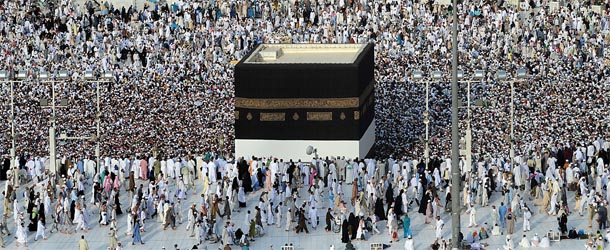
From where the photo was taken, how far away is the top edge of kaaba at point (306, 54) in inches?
3383

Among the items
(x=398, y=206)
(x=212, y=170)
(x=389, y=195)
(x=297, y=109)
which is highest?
(x=297, y=109)

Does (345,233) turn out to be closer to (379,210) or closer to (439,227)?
(379,210)

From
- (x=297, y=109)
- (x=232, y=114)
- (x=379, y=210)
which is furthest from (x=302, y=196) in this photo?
(x=232, y=114)

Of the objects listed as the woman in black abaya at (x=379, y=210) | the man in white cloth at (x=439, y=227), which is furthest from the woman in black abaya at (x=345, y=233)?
the man in white cloth at (x=439, y=227)

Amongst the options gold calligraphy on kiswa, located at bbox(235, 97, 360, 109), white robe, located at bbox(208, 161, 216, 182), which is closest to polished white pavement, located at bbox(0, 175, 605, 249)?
white robe, located at bbox(208, 161, 216, 182)

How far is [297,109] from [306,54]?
4903 mm

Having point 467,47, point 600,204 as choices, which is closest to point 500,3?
point 467,47

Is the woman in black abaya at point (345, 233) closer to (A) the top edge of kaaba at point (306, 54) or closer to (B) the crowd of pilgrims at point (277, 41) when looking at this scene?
(A) the top edge of kaaba at point (306, 54)

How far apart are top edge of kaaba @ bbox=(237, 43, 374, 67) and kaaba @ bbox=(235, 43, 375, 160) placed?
72 cm

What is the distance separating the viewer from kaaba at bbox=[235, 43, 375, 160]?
84375 millimetres

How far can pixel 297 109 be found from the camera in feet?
277

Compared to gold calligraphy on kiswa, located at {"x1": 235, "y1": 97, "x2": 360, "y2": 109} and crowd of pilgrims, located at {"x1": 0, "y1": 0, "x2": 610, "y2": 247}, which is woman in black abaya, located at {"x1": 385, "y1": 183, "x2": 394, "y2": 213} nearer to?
crowd of pilgrims, located at {"x1": 0, "y1": 0, "x2": 610, "y2": 247}

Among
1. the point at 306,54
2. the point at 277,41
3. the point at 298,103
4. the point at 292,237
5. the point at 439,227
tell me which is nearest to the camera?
the point at 439,227

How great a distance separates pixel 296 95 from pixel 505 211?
441 inches
